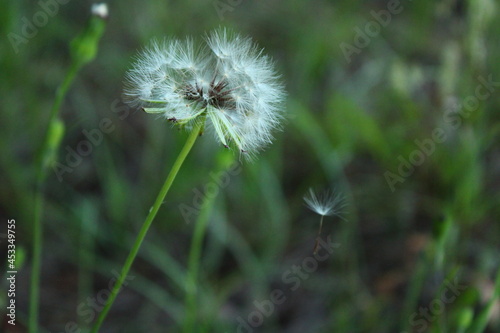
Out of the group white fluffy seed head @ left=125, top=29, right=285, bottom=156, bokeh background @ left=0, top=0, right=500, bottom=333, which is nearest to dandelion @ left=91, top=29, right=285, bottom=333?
white fluffy seed head @ left=125, top=29, right=285, bottom=156

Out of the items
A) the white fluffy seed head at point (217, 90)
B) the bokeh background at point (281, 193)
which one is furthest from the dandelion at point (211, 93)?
the bokeh background at point (281, 193)

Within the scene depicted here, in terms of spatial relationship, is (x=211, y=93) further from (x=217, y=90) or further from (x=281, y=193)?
(x=281, y=193)

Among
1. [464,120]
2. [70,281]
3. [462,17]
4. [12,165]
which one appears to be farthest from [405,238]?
[12,165]

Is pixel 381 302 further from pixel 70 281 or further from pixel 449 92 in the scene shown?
pixel 70 281

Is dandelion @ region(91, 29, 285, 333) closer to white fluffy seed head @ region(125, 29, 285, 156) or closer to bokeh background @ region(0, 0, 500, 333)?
white fluffy seed head @ region(125, 29, 285, 156)

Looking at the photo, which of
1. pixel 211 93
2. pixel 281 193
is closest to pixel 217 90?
pixel 211 93

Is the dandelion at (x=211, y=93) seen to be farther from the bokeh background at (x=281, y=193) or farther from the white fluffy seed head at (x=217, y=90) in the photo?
the bokeh background at (x=281, y=193)
